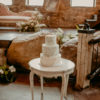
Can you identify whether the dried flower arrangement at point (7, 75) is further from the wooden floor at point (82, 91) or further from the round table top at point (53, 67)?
the round table top at point (53, 67)

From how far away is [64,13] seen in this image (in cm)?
825

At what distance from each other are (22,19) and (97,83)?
458 centimetres

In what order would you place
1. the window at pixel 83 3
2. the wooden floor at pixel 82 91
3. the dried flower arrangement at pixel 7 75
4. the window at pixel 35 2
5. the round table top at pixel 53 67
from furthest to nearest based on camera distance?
the window at pixel 35 2, the window at pixel 83 3, the dried flower arrangement at pixel 7 75, the wooden floor at pixel 82 91, the round table top at pixel 53 67

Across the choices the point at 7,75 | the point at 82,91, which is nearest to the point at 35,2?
the point at 7,75

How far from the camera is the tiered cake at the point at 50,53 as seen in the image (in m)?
2.02

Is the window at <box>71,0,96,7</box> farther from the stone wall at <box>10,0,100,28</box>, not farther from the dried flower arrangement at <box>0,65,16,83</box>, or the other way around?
the dried flower arrangement at <box>0,65,16,83</box>

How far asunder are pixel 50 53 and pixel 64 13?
21.2ft

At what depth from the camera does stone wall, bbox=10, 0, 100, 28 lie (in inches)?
321

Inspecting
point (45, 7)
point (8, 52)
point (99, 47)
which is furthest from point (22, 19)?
point (99, 47)

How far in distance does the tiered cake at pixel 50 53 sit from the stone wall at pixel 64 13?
6384 millimetres

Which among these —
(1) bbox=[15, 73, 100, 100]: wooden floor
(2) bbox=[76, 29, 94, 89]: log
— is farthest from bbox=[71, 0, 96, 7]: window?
(2) bbox=[76, 29, 94, 89]: log

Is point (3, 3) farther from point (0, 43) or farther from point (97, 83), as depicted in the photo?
point (97, 83)

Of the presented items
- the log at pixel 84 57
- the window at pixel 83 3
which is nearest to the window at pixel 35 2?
the window at pixel 83 3

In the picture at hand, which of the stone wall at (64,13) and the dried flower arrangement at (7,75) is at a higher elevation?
the stone wall at (64,13)
